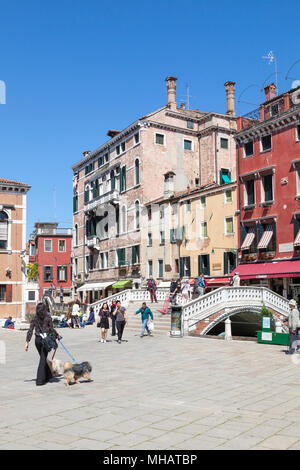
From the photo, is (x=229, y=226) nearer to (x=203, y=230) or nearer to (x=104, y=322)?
(x=203, y=230)

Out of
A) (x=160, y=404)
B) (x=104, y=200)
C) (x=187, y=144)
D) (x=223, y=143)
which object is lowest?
(x=160, y=404)

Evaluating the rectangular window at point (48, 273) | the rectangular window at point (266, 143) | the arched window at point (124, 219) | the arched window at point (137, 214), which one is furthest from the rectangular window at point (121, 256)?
the rectangular window at point (48, 273)

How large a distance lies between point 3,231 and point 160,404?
3634 cm

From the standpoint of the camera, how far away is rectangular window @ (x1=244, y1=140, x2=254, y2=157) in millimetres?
34531

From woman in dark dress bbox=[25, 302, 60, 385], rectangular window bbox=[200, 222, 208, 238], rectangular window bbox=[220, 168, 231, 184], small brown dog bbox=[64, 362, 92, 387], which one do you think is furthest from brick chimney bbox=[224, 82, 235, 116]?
small brown dog bbox=[64, 362, 92, 387]

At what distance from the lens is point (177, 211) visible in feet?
129

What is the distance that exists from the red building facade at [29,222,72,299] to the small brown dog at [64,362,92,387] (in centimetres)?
5153

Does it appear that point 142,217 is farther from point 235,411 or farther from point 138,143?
point 235,411

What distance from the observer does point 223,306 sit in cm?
2528

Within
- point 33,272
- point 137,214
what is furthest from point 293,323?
point 33,272

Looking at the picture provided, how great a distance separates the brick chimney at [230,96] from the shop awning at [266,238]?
16.6 m

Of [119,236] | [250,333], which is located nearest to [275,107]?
[250,333]

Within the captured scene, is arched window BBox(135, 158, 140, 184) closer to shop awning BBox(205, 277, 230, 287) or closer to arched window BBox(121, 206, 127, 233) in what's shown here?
arched window BBox(121, 206, 127, 233)
